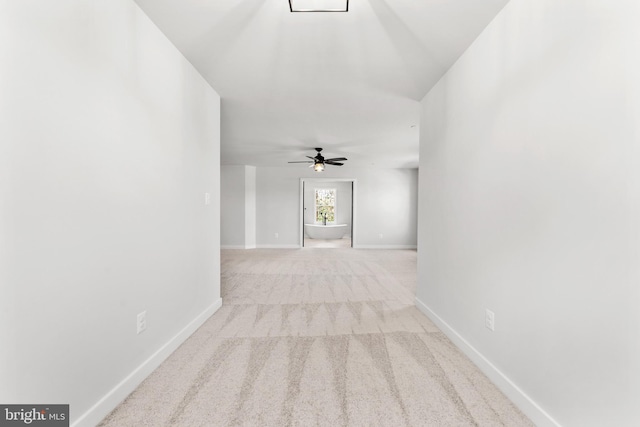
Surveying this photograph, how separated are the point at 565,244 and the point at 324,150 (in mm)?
4856

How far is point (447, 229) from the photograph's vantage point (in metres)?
2.41

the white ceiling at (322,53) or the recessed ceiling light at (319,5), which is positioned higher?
the white ceiling at (322,53)

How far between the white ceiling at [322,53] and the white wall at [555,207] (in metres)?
0.34

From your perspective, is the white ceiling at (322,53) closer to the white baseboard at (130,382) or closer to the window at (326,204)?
the white baseboard at (130,382)

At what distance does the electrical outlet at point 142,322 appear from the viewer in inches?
66.2

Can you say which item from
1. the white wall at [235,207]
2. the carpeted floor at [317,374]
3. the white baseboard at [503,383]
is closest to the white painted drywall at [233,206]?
the white wall at [235,207]

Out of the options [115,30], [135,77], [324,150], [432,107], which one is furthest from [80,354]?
[324,150]

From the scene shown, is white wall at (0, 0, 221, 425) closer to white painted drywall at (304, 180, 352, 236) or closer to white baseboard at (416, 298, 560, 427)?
white baseboard at (416, 298, 560, 427)

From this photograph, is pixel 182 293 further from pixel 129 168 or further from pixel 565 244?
pixel 565 244

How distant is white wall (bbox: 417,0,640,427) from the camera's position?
101 cm

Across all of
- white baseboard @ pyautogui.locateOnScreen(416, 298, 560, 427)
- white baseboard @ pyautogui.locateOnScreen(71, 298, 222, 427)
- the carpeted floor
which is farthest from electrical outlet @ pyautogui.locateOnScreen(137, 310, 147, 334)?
white baseboard @ pyautogui.locateOnScreen(416, 298, 560, 427)

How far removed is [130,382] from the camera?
5.18ft

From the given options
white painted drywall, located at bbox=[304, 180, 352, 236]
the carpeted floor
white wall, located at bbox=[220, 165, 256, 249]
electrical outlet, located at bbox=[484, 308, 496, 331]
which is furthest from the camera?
white painted drywall, located at bbox=[304, 180, 352, 236]

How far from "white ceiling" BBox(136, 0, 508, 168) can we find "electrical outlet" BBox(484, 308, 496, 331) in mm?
1918
